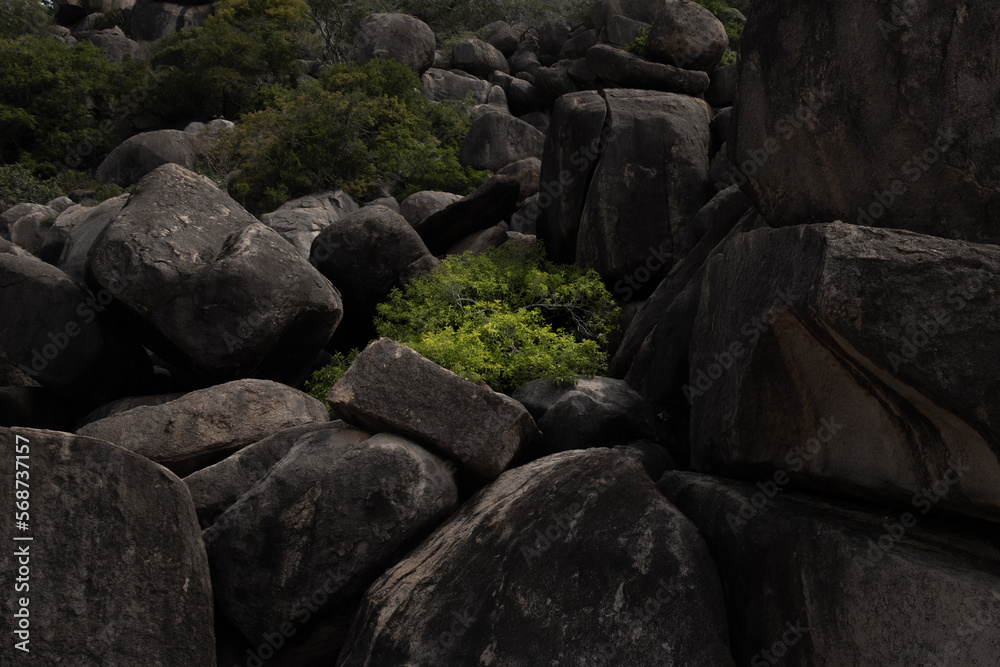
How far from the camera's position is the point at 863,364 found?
4090 millimetres

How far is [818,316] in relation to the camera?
3932 millimetres

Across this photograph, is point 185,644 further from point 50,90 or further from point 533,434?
→ point 50,90

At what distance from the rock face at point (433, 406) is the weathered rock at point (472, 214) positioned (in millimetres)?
7741

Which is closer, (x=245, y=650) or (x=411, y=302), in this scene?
(x=245, y=650)

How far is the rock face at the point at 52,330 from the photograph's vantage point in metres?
9.30

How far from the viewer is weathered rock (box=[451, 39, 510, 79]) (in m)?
32.6

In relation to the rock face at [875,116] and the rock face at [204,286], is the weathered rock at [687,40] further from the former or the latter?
the rock face at [875,116]

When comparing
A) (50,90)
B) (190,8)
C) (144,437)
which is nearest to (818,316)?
(144,437)

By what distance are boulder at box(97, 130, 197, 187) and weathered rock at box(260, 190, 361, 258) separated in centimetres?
874

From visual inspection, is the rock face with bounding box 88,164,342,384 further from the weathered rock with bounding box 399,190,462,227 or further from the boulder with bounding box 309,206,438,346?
A: the weathered rock with bounding box 399,190,462,227

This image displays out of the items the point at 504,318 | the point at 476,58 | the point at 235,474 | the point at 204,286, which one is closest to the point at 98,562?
the point at 235,474

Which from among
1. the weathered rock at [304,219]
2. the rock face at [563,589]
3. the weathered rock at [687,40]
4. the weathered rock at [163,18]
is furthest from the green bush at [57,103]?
the rock face at [563,589]

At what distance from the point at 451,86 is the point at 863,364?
28186mm

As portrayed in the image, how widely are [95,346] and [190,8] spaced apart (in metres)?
36.7
